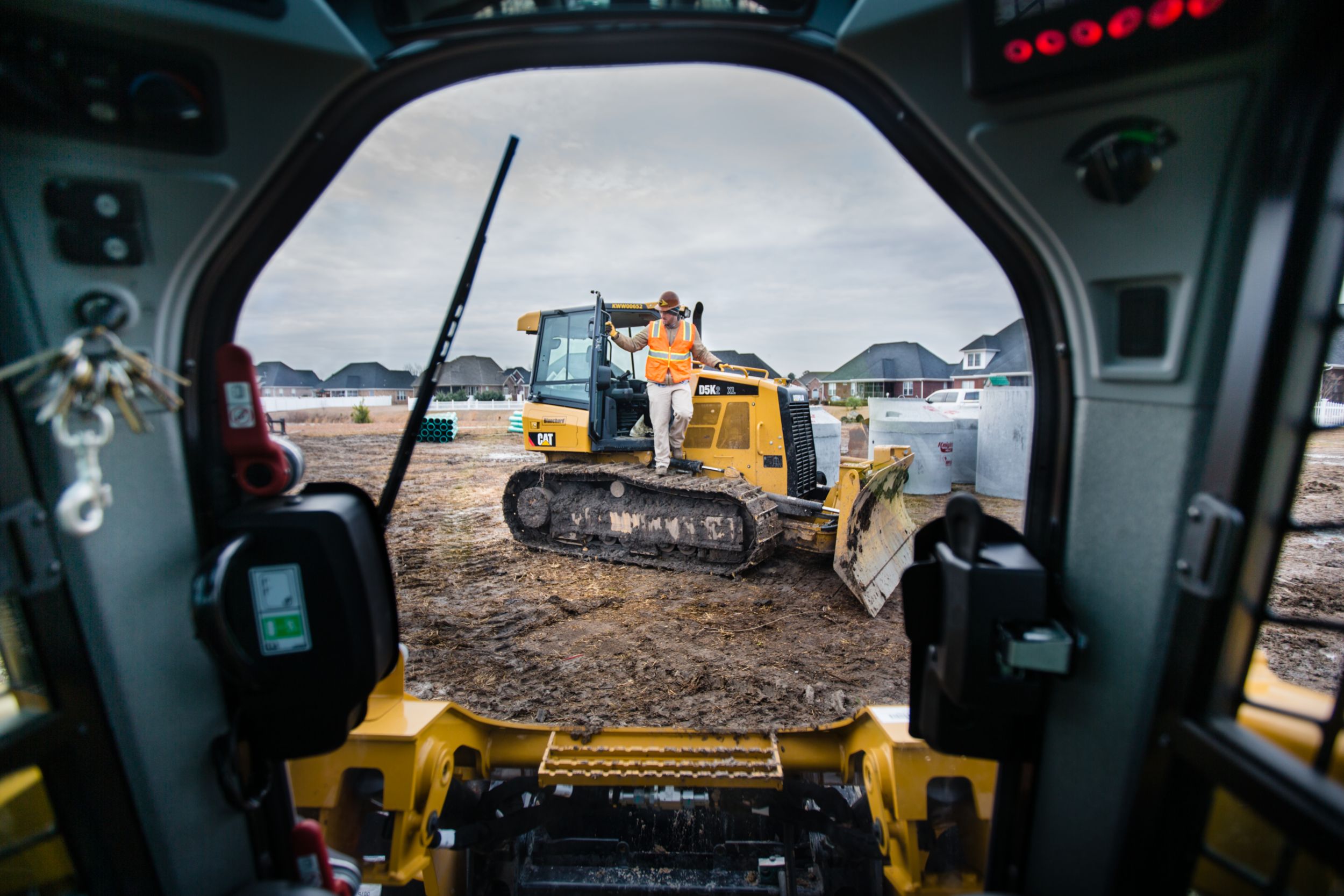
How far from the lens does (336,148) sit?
1303 mm

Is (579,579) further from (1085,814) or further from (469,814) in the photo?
(1085,814)

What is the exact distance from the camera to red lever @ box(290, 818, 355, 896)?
1.29m

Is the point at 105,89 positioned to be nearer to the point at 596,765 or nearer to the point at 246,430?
the point at 246,430

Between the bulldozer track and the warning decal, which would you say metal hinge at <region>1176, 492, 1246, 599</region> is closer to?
the warning decal

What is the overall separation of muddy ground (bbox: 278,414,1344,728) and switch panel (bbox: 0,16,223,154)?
0.77m

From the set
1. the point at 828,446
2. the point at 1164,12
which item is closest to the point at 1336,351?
the point at 1164,12

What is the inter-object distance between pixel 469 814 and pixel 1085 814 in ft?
5.71

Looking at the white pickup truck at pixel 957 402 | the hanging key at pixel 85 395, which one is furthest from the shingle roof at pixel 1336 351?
the white pickup truck at pixel 957 402

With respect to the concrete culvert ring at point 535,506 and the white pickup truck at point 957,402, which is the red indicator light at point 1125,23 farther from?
the white pickup truck at point 957,402

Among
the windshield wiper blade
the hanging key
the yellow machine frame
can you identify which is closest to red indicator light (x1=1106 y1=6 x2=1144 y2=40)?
the windshield wiper blade

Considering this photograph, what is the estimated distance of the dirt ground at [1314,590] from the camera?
4.14 meters

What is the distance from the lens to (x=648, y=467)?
6.88 m

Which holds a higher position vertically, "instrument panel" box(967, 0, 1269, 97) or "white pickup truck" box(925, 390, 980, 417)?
"instrument panel" box(967, 0, 1269, 97)

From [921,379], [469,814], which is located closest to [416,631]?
[469,814]
